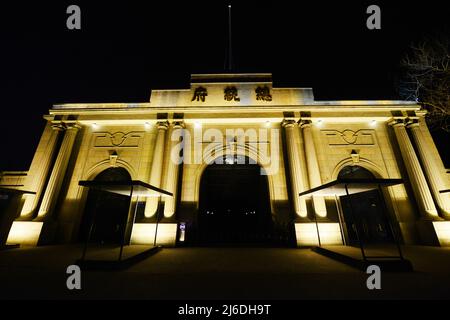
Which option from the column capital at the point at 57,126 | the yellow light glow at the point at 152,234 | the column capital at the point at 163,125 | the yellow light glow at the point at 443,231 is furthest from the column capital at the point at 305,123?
the column capital at the point at 57,126

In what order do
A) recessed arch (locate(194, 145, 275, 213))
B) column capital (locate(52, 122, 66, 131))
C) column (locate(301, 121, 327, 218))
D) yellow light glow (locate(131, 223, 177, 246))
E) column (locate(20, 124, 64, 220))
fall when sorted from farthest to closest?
1. column capital (locate(52, 122, 66, 131))
2. recessed arch (locate(194, 145, 275, 213))
3. column (locate(20, 124, 64, 220))
4. column (locate(301, 121, 327, 218))
5. yellow light glow (locate(131, 223, 177, 246))

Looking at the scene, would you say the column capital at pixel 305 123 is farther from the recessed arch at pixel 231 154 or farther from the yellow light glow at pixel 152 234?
the yellow light glow at pixel 152 234

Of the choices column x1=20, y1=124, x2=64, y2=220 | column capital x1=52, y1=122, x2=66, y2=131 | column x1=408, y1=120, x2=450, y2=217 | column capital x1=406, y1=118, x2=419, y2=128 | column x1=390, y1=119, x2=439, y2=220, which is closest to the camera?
column x1=390, y1=119, x2=439, y2=220

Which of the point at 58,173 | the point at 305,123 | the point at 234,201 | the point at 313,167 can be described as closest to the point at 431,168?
the point at 313,167

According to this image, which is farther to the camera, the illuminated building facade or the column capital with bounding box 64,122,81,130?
the column capital with bounding box 64,122,81,130

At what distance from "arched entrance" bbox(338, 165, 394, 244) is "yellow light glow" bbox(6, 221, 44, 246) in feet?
57.9

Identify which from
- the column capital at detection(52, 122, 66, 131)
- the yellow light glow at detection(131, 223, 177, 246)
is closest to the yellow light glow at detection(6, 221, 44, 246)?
the yellow light glow at detection(131, 223, 177, 246)

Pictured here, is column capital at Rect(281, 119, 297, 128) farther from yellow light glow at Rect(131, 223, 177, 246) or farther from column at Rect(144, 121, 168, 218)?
yellow light glow at Rect(131, 223, 177, 246)

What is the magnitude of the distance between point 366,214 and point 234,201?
28.8 ft

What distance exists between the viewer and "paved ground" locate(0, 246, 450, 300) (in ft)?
12.2

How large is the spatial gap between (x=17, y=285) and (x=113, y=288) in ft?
7.33

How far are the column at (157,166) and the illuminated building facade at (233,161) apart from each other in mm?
61

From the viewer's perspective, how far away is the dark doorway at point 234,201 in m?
12.4
